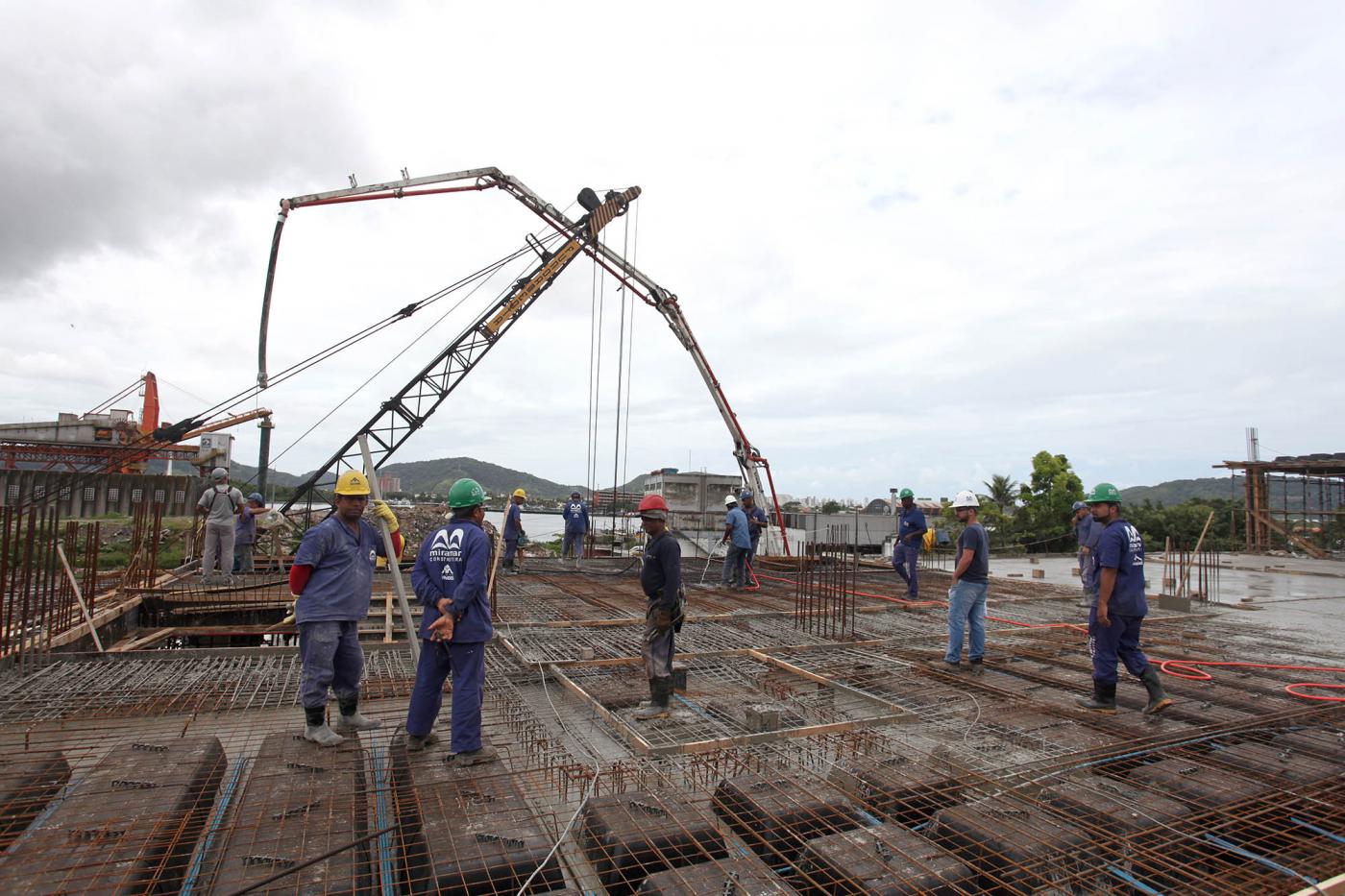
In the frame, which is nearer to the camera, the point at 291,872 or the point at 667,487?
the point at 291,872

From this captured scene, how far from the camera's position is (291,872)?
2309 mm

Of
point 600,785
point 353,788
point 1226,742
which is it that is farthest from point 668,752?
point 1226,742

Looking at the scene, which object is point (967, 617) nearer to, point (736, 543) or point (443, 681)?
point (443, 681)

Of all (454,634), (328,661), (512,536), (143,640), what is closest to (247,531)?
(512,536)

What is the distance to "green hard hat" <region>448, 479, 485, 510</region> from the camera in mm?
3949

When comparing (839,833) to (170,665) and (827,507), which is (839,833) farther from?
(827,507)

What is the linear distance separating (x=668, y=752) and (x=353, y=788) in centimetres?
161

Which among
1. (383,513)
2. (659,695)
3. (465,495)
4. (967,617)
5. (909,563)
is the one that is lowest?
(659,695)

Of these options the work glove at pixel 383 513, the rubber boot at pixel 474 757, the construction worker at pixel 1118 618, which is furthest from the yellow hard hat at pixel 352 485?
the construction worker at pixel 1118 618

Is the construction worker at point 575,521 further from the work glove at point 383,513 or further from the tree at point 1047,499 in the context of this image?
the tree at point 1047,499

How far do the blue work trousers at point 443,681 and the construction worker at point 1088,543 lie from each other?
416cm

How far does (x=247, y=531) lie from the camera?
10859 millimetres

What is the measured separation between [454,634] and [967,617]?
14.1 ft

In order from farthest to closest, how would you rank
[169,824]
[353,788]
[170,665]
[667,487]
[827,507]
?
[827,507] → [667,487] → [170,665] → [353,788] → [169,824]
